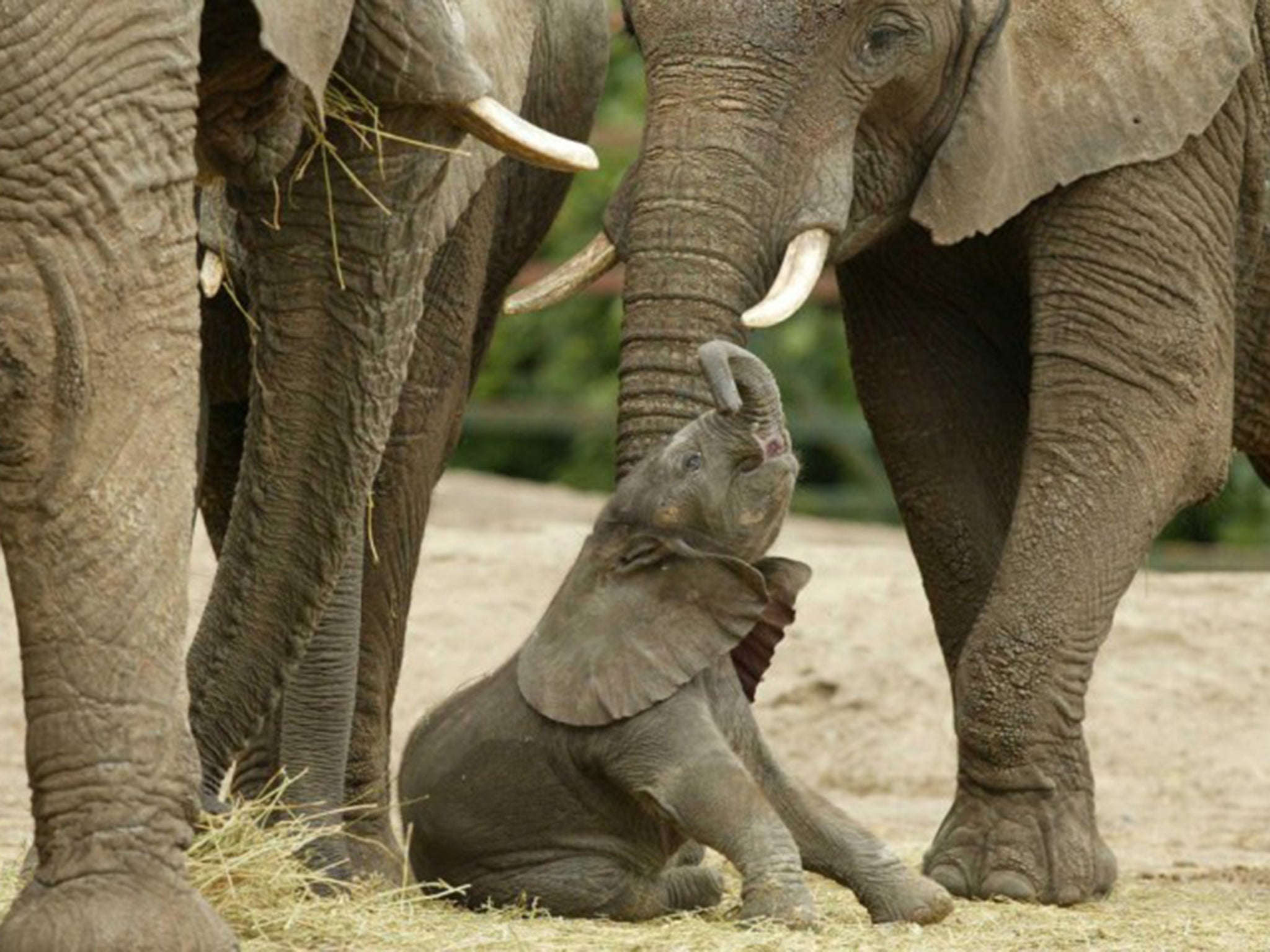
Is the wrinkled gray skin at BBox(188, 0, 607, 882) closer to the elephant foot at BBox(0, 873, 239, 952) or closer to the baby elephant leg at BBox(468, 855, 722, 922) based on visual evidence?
the baby elephant leg at BBox(468, 855, 722, 922)

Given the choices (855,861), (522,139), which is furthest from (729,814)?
(522,139)

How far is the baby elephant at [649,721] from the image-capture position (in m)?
5.32

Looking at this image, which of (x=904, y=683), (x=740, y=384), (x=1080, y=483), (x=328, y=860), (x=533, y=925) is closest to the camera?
(x=533, y=925)

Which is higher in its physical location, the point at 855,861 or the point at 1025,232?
the point at 1025,232

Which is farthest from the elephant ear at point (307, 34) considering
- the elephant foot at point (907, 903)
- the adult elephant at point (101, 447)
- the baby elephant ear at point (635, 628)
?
the elephant foot at point (907, 903)

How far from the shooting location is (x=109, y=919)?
4074 mm

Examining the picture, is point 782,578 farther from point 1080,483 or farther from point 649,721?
point 1080,483

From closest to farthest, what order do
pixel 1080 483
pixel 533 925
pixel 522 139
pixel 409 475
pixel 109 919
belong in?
1. pixel 109 919
2. pixel 522 139
3. pixel 533 925
4. pixel 1080 483
5. pixel 409 475

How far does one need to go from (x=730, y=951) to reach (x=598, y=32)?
8.55 feet

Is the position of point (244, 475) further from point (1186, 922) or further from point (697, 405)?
point (1186, 922)

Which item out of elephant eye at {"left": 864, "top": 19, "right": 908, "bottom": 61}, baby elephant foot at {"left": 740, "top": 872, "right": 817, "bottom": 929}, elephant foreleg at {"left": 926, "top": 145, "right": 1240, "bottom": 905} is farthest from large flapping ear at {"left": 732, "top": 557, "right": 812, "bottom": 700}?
elephant eye at {"left": 864, "top": 19, "right": 908, "bottom": 61}

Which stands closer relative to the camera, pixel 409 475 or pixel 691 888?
pixel 691 888

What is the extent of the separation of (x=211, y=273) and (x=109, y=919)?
1749 millimetres

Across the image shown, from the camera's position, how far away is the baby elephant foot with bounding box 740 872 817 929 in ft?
16.8
